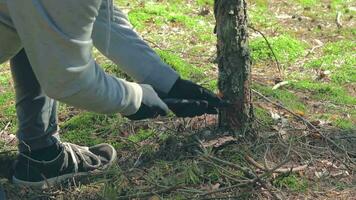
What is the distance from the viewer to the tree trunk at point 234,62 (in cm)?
350

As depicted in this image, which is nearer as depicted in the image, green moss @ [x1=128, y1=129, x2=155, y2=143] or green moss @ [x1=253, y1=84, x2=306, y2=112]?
green moss @ [x1=128, y1=129, x2=155, y2=143]

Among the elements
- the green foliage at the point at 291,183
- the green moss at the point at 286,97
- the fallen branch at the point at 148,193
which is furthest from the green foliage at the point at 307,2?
the fallen branch at the point at 148,193

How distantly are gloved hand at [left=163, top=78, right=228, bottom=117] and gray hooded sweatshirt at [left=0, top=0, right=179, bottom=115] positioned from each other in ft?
0.99

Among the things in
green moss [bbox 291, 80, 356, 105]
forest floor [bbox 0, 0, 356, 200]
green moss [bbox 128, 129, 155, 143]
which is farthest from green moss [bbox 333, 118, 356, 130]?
green moss [bbox 128, 129, 155, 143]

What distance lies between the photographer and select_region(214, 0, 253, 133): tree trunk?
138 inches

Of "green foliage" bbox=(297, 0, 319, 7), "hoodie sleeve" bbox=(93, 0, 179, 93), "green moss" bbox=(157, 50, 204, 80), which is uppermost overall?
"hoodie sleeve" bbox=(93, 0, 179, 93)

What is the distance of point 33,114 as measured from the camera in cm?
350

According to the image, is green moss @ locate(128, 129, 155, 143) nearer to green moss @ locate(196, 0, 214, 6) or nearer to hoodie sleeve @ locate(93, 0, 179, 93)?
hoodie sleeve @ locate(93, 0, 179, 93)

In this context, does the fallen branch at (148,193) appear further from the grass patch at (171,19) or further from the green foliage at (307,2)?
the green foliage at (307,2)

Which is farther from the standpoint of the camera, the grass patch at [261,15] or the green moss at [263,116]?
the grass patch at [261,15]

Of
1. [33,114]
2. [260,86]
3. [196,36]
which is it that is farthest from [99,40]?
[196,36]

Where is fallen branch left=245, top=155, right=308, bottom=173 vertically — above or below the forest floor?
above

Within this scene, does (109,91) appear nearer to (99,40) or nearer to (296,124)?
(99,40)

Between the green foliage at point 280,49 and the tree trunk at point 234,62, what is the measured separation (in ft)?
6.70
